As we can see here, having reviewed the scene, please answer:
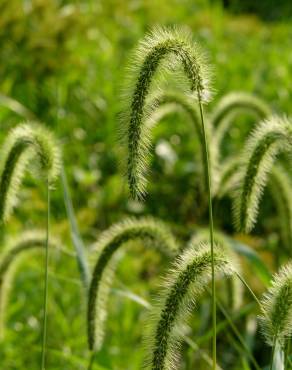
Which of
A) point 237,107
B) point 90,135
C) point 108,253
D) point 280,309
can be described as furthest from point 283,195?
point 90,135

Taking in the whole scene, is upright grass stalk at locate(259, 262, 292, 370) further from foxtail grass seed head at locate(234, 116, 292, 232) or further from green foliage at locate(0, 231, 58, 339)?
green foliage at locate(0, 231, 58, 339)

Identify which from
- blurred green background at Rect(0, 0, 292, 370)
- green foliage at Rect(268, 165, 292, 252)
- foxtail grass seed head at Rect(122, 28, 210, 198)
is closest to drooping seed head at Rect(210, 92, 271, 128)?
green foliage at Rect(268, 165, 292, 252)

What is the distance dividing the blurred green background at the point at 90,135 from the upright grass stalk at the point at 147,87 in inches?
46.3

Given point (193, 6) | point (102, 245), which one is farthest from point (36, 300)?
point (193, 6)

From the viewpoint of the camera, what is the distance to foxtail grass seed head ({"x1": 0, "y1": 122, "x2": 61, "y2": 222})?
216 centimetres

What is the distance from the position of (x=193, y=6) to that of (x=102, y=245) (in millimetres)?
9404

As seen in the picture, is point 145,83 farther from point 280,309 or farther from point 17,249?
point 17,249

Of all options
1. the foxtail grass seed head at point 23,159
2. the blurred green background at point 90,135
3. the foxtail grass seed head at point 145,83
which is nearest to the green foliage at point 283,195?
the blurred green background at point 90,135

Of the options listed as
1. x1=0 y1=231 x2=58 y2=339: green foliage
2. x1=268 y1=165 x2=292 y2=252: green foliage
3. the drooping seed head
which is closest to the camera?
x1=0 y1=231 x2=58 y2=339: green foliage

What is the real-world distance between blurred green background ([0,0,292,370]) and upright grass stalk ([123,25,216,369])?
46.3 inches

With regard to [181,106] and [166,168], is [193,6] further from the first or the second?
[181,106]

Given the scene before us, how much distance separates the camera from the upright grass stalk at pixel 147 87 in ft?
5.73

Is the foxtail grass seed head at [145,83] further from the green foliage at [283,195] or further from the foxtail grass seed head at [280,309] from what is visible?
the green foliage at [283,195]

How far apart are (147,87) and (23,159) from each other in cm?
59
